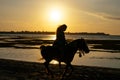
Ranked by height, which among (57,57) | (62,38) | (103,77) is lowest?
(103,77)

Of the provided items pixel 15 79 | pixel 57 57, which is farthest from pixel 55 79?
pixel 15 79

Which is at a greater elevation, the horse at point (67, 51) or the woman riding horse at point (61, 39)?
the woman riding horse at point (61, 39)

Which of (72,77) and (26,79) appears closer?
(26,79)

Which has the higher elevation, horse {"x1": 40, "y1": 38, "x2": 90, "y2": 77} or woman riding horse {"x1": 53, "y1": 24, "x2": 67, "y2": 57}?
woman riding horse {"x1": 53, "y1": 24, "x2": 67, "y2": 57}

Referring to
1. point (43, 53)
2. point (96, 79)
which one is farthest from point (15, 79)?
point (96, 79)

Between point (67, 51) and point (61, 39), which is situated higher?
point (61, 39)

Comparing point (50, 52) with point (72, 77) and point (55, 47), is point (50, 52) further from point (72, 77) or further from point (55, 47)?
point (72, 77)

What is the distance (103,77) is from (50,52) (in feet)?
11.4

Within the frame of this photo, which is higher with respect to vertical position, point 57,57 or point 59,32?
point 59,32

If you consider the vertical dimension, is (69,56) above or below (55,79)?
above

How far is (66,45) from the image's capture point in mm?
15000

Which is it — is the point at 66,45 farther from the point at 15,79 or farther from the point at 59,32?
the point at 15,79

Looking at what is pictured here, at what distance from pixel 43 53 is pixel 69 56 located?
4.97 ft

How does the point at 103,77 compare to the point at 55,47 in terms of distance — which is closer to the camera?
the point at 55,47
